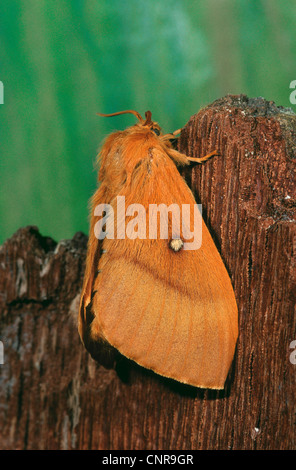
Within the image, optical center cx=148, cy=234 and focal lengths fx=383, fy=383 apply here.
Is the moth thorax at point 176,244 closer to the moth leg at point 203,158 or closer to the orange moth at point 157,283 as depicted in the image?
the orange moth at point 157,283

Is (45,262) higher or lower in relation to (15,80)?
lower

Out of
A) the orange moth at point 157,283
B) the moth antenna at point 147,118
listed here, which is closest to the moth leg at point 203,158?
the orange moth at point 157,283

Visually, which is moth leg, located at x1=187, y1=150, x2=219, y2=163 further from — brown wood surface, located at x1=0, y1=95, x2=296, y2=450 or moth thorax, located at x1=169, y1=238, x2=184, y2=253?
moth thorax, located at x1=169, y1=238, x2=184, y2=253

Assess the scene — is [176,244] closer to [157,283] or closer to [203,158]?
[157,283]

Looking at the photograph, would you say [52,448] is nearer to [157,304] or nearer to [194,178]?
[157,304]

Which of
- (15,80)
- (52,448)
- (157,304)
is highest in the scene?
(15,80)

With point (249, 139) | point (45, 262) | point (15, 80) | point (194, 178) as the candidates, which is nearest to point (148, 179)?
point (194, 178)

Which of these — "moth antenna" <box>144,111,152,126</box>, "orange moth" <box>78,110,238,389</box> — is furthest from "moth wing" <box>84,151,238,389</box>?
"moth antenna" <box>144,111,152,126</box>
